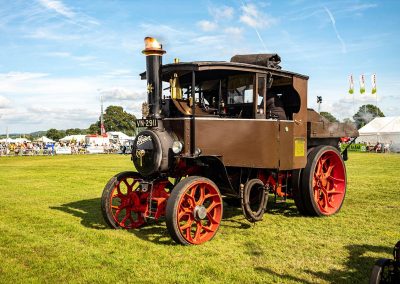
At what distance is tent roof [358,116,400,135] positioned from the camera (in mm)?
39656

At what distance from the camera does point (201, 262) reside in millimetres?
4762

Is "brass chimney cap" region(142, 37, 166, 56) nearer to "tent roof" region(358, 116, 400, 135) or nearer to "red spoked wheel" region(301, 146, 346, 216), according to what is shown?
"red spoked wheel" region(301, 146, 346, 216)

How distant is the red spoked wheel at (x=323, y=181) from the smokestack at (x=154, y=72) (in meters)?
3.09

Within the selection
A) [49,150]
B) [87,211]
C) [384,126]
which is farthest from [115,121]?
[87,211]

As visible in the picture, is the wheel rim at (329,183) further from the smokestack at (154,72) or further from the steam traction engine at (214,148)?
the smokestack at (154,72)

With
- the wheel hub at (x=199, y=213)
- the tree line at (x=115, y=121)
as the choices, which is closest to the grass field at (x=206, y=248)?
the wheel hub at (x=199, y=213)

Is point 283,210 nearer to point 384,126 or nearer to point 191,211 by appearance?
point 191,211

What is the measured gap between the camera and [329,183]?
8.15 metres

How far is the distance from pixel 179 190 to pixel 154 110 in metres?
1.44

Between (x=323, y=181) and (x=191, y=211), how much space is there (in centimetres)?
338

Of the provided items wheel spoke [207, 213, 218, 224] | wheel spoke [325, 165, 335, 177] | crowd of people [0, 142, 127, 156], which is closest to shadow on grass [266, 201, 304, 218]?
wheel spoke [325, 165, 335, 177]

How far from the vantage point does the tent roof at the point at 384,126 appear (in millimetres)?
39656

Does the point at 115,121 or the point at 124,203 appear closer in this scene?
the point at 124,203

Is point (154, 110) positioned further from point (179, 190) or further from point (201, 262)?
point (201, 262)
